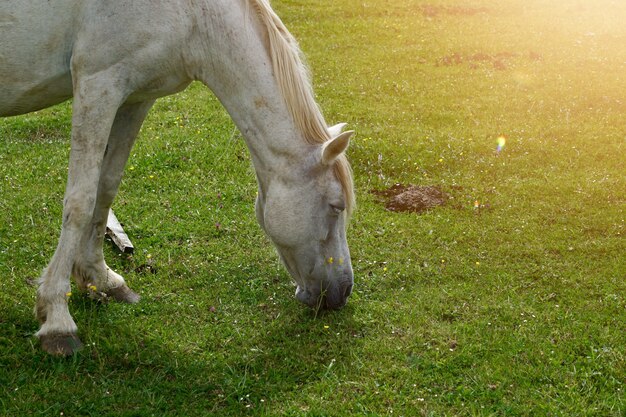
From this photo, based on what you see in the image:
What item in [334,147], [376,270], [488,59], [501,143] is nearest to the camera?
[334,147]

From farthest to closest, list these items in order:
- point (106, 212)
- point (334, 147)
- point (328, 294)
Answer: point (106, 212) < point (328, 294) < point (334, 147)

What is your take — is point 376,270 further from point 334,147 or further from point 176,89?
point 176,89

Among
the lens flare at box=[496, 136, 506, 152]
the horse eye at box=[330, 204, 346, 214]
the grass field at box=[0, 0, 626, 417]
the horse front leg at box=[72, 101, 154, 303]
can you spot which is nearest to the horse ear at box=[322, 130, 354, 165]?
the horse eye at box=[330, 204, 346, 214]

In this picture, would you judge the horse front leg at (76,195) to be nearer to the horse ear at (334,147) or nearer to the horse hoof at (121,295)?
the horse hoof at (121,295)

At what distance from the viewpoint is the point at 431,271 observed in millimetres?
7102

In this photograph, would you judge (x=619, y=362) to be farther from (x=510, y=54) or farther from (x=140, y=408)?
(x=510, y=54)

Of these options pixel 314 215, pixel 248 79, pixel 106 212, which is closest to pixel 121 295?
pixel 106 212

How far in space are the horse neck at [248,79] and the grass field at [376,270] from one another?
4.92 feet

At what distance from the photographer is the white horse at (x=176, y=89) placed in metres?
5.29

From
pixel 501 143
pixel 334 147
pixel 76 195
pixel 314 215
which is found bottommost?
pixel 501 143

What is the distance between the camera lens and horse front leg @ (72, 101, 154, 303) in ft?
19.8

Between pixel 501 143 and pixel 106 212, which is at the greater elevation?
pixel 106 212

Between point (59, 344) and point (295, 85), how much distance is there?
2.51 m

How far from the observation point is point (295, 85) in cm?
552
